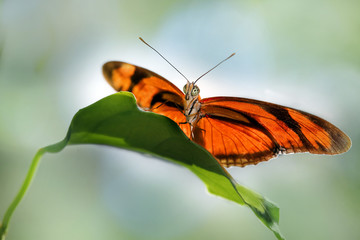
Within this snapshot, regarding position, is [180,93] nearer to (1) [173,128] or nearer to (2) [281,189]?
(1) [173,128]

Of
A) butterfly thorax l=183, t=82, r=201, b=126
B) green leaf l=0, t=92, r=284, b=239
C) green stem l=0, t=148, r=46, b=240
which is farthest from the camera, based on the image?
butterfly thorax l=183, t=82, r=201, b=126

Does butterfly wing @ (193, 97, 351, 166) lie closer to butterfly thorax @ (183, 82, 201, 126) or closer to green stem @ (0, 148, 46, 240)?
butterfly thorax @ (183, 82, 201, 126)

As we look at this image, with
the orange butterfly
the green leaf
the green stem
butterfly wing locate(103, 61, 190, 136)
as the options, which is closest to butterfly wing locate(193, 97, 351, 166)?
the orange butterfly

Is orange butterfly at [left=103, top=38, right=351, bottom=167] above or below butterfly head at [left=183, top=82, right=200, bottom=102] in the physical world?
below

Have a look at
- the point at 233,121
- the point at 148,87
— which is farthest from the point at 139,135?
the point at 233,121

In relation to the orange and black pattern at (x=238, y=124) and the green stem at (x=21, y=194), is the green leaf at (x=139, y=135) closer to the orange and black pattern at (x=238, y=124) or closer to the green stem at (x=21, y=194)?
the green stem at (x=21, y=194)

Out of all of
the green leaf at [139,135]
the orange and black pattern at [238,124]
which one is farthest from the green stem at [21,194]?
the orange and black pattern at [238,124]

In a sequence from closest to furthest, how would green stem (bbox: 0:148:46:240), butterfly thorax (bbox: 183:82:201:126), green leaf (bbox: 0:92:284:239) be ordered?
green stem (bbox: 0:148:46:240), green leaf (bbox: 0:92:284:239), butterfly thorax (bbox: 183:82:201:126)
